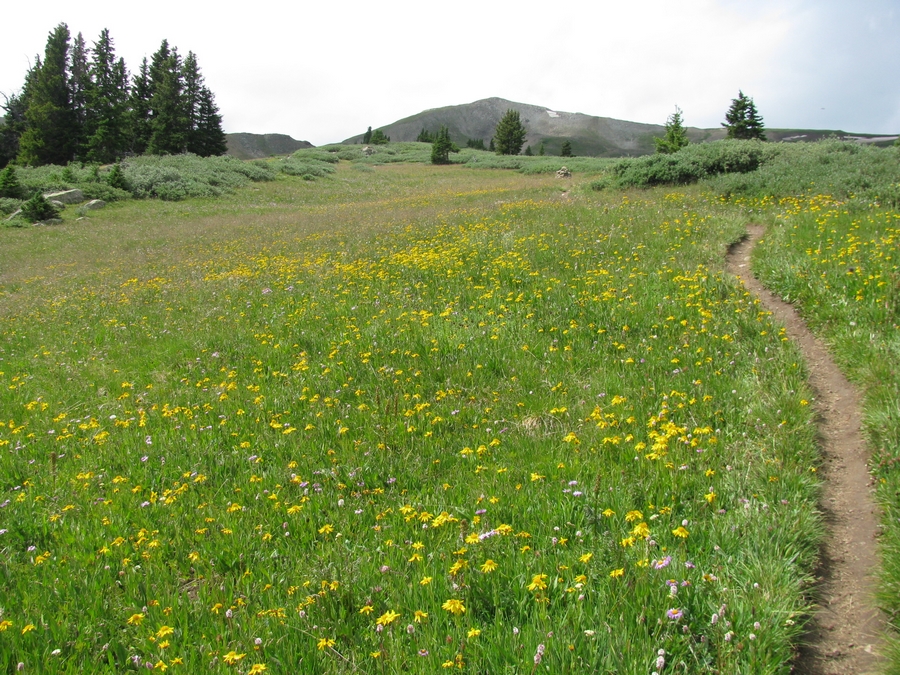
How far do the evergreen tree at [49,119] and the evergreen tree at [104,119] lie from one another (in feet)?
6.21

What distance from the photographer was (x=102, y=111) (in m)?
54.8

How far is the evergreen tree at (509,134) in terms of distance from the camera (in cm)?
8750

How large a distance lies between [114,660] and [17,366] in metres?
8.66

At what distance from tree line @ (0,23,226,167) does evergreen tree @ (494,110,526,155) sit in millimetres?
43619

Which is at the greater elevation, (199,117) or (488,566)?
(199,117)

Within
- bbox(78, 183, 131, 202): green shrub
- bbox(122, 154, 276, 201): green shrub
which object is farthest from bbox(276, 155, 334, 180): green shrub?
bbox(78, 183, 131, 202): green shrub

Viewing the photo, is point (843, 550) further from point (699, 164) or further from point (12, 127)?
point (12, 127)

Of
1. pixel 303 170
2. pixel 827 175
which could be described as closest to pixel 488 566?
pixel 827 175

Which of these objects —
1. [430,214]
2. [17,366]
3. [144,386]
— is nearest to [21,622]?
[144,386]

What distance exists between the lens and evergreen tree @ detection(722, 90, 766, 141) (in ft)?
191

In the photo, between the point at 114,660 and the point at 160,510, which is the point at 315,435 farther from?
the point at 114,660

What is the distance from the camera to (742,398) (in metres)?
5.24

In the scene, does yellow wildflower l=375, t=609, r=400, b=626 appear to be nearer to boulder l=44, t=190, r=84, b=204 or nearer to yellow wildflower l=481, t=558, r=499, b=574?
yellow wildflower l=481, t=558, r=499, b=574

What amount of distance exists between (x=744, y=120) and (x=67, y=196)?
6206 cm
